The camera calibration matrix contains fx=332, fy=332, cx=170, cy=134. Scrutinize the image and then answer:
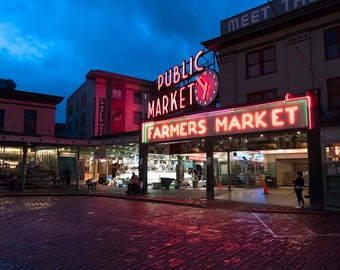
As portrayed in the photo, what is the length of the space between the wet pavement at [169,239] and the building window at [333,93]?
7118 millimetres

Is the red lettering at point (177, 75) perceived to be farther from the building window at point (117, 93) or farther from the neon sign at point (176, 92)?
the building window at point (117, 93)

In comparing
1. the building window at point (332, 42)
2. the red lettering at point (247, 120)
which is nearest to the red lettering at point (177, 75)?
the red lettering at point (247, 120)

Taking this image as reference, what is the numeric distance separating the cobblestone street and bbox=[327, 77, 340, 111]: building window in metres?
7.34

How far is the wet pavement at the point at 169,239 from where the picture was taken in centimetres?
722

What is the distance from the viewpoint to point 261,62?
23.1 m

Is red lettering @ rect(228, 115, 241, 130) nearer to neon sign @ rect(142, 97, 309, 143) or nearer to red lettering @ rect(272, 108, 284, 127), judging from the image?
neon sign @ rect(142, 97, 309, 143)

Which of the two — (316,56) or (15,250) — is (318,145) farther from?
(15,250)

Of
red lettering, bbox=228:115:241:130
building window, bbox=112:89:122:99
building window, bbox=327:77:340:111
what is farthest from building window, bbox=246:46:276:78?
building window, bbox=112:89:122:99

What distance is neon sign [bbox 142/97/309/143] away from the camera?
54.6ft

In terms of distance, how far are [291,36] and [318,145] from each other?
28.6 ft

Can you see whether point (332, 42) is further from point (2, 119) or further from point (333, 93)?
point (2, 119)

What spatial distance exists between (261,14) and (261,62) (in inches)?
135

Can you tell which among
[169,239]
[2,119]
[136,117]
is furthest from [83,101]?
[169,239]

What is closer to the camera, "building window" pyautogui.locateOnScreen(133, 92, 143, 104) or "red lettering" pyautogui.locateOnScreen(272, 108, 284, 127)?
"red lettering" pyautogui.locateOnScreen(272, 108, 284, 127)
